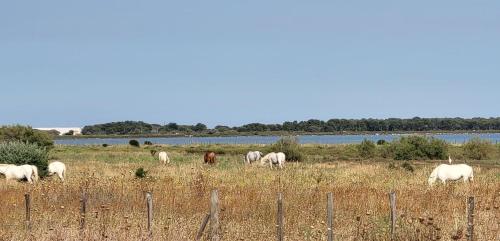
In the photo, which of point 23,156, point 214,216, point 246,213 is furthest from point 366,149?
point 214,216

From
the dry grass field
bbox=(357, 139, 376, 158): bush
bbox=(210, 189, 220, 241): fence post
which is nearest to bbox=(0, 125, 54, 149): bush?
bbox=(357, 139, 376, 158): bush

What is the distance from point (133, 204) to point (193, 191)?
344 centimetres

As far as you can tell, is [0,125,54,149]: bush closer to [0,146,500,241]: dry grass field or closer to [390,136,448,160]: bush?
[390,136,448,160]: bush

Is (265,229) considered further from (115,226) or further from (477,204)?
(477,204)

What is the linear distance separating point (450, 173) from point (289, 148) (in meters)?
33.6

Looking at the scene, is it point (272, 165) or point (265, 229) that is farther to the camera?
point (272, 165)

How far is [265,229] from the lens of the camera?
45.4ft

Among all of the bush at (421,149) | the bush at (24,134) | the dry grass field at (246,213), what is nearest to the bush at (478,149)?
the bush at (421,149)

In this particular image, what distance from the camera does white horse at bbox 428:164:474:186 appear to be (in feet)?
86.3

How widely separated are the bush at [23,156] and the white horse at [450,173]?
17.7 m

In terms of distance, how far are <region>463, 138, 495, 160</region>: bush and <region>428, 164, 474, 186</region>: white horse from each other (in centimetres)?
3729

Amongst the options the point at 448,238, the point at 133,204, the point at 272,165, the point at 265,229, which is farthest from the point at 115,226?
the point at 272,165

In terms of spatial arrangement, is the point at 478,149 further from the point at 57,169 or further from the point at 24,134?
the point at 57,169

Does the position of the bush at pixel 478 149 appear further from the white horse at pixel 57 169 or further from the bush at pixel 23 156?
the white horse at pixel 57 169
